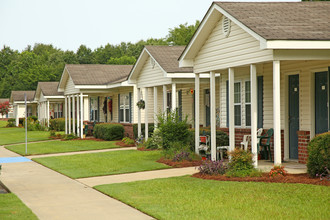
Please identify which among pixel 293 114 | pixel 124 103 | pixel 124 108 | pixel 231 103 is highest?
pixel 124 103

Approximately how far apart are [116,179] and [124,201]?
3502 mm

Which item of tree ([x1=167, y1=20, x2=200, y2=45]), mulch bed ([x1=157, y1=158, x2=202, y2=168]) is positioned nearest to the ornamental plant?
mulch bed ([x1=157, y1=158, x2=202, y2=168])

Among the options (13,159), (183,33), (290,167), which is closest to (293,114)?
(290,167)

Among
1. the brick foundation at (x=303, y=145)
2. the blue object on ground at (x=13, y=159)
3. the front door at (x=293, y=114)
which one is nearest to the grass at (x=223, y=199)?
the brick foundation at (x=303, y=145)

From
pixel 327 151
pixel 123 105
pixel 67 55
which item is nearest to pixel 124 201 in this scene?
pixel 327 151

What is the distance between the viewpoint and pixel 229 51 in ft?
45.9

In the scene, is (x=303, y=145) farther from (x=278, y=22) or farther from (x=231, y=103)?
(x=278, y=22)

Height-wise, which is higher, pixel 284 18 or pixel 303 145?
pixel 284 18

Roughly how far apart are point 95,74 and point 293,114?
20.1 metres

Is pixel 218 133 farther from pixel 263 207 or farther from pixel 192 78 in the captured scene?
pixel 263 207

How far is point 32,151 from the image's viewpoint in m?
23.4

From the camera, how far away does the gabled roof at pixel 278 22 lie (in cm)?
1131

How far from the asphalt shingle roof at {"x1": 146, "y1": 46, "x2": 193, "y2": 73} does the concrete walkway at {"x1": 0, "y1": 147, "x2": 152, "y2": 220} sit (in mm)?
7331

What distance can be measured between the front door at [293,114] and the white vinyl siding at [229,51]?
2.15m
